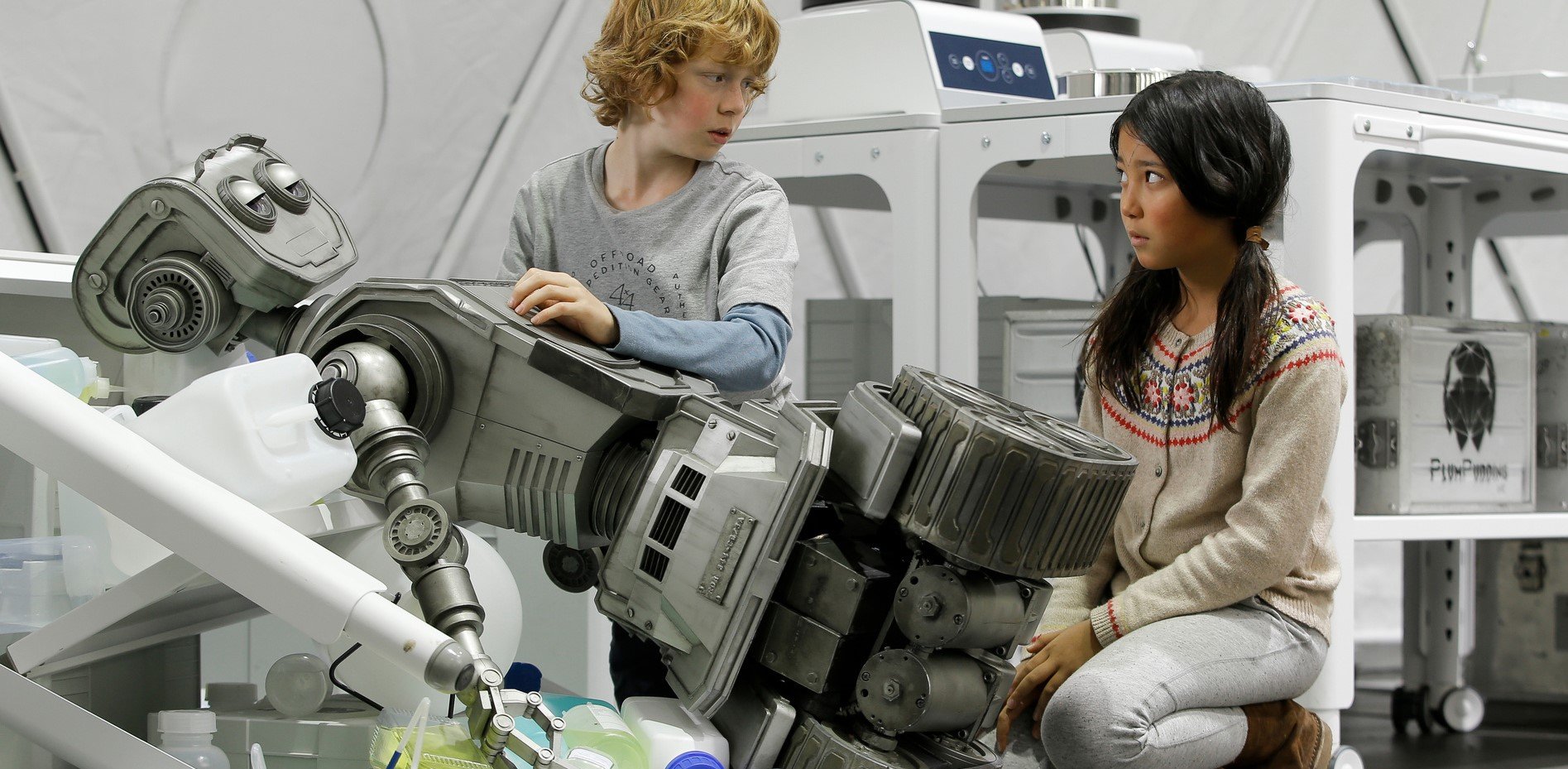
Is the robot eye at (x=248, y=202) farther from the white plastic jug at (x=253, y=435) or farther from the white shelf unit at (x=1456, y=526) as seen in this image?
the white shelf unit at (x=1456, y=526)

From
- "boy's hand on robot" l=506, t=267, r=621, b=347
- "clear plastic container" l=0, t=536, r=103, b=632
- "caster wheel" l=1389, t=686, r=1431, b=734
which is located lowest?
"caster wheel" l=1389, t=686, r=1431, b=734

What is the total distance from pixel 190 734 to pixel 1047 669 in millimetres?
602

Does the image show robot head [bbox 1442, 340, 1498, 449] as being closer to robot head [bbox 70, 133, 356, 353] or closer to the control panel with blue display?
the control panel with blue display

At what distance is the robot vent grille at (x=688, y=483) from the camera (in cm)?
80

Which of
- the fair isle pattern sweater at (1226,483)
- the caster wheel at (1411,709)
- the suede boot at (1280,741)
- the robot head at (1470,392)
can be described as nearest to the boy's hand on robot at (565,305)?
the fair isle pattern sweater at (1226,483)

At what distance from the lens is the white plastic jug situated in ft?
2.45

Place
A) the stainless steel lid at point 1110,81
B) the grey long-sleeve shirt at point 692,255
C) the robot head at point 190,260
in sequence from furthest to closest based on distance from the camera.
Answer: the stainless steel lid at point 1110,81 < the grey long-sleeve shirt at point 692,255 < the robot head at point 190,260

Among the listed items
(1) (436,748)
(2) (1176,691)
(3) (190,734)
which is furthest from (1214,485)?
(3) (190,734)

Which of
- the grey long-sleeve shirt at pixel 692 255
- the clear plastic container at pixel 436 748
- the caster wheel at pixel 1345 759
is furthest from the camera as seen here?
the caster wheel at pixel 1345 759

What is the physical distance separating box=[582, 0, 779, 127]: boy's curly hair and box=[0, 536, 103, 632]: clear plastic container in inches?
19.0

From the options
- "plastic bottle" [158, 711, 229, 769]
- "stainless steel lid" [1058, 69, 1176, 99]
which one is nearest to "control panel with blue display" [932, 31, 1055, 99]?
"stainless steel lid" [1058, 69, 1176, 99]

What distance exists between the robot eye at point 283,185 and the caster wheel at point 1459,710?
1755 millimetres

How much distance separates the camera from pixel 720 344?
3.04 ft

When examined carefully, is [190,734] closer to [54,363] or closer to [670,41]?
[54,363]
